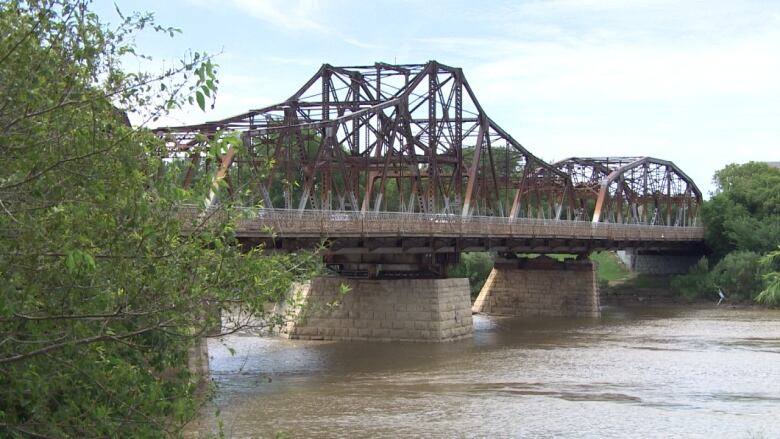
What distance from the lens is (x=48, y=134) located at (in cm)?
873

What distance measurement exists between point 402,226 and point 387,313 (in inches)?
204

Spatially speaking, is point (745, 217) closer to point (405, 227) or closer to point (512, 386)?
point (405, 227)

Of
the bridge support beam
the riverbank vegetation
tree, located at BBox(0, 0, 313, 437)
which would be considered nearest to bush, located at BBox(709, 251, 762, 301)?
→ the riverbank vegetation

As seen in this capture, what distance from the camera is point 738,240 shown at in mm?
78688

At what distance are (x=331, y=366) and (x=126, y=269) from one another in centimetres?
2827

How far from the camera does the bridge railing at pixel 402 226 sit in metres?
34.5


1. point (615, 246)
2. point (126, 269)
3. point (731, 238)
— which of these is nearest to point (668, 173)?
point (731, 238)

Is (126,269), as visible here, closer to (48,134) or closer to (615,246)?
(48,134)

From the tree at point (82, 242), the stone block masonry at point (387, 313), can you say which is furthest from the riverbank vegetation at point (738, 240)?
the tree at point (82, 242)

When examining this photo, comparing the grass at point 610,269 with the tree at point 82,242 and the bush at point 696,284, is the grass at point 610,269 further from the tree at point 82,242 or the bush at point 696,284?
the tree at point 82,242

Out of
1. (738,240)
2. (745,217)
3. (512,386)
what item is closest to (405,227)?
(512,386)

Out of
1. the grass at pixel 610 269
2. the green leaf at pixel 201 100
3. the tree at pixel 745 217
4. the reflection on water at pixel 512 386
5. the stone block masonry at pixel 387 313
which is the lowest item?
the reflection on water at pixel 512 386

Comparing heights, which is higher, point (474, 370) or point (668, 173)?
point (668, 173)

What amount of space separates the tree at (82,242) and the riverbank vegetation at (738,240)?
206 ft
